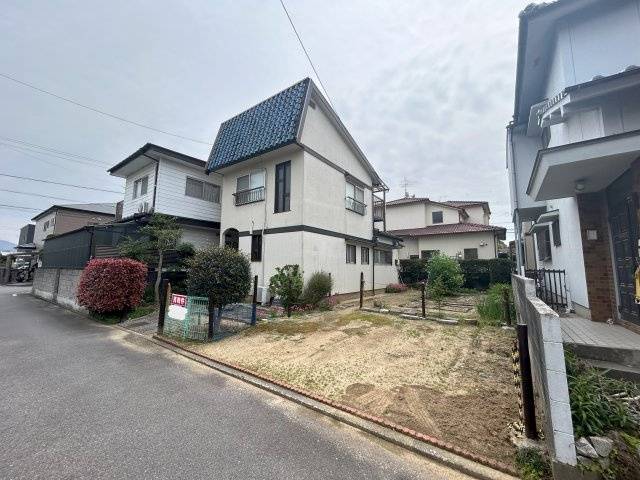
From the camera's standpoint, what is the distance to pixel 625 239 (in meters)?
4.82

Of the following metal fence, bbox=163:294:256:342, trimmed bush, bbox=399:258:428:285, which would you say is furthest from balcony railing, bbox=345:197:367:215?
metal fence, bbox=163:294:256:342

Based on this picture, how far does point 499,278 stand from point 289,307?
534 inches

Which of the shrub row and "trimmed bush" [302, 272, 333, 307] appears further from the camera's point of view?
the shrub row

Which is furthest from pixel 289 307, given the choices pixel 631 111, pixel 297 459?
pixel 631 111

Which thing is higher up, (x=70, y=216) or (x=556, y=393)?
(x=70, y=216)

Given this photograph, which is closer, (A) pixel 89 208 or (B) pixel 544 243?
(B) pixel 544 243

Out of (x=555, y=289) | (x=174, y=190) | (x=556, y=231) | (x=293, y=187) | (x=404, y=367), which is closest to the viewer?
(x=404, y=367)

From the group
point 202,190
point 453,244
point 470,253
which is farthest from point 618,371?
point 453,244

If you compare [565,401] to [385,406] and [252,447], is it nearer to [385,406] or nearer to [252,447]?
[385,406]

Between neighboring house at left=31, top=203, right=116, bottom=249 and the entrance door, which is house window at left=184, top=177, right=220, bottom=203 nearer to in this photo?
the entrance door

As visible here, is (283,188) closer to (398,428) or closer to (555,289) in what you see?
(555,289)

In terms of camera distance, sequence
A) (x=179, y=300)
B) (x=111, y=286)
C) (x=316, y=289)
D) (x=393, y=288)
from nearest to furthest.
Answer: (x=179, y=300)
(x=111, y=286)
(x=316, y=289)
(x=393, y=288)

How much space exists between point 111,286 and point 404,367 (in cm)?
918

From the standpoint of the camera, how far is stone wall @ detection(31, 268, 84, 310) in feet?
38.1
